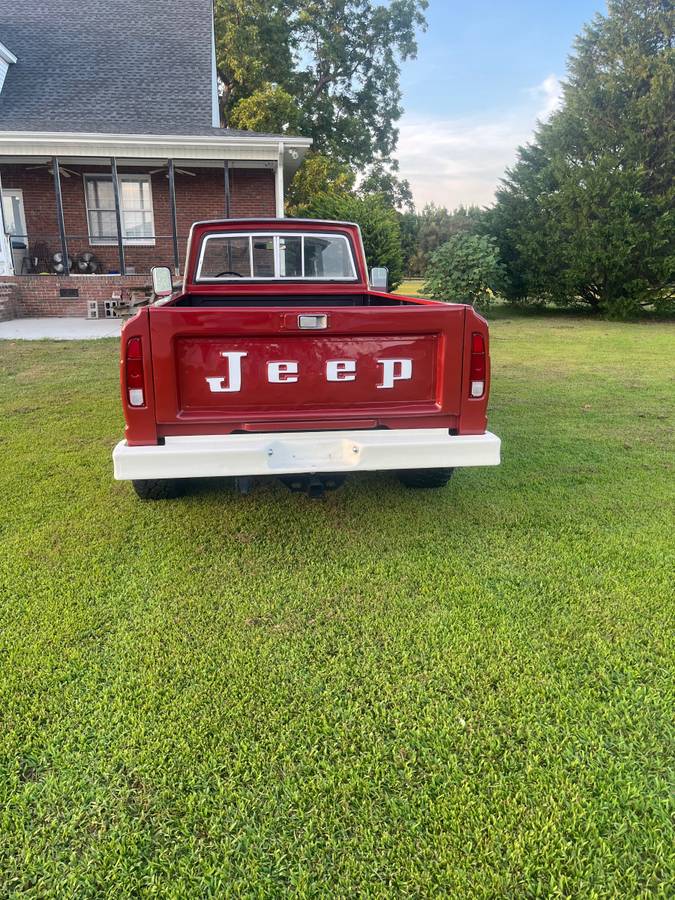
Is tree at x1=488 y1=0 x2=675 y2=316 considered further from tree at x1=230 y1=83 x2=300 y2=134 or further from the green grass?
tree at x1=230 y1=83 x2=300 y2=134

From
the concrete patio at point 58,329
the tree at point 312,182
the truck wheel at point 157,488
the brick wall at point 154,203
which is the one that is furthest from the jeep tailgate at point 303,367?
the tree at point 312,182

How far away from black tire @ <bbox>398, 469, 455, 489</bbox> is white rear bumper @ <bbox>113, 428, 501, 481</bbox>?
763 millimetres

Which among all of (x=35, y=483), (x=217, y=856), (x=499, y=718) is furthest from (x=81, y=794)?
(x=35, y=483)

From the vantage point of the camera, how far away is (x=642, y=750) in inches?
78.0

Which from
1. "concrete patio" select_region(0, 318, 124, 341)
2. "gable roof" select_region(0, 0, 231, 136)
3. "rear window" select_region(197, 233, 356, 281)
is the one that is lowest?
"concrete patio" select_region(0, 318, 124, 341)

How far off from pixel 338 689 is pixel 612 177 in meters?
17.7

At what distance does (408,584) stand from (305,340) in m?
1.32

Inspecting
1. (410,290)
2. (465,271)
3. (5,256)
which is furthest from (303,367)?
(410,290)

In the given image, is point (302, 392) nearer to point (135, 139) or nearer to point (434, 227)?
point (135, 139)

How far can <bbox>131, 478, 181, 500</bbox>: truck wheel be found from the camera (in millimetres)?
3730

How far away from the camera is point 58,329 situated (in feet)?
39.9

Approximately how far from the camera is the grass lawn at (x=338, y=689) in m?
1.63

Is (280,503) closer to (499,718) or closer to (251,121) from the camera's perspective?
(499,718)

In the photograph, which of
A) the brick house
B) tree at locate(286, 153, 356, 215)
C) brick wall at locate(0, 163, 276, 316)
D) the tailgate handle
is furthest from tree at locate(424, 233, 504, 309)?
the tailgate handle
